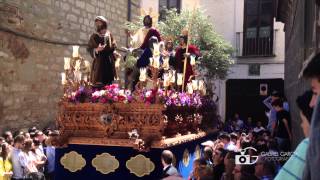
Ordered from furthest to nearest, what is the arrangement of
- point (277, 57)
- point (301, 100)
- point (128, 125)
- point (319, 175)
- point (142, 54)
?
1. point (277, 57)
2. point (142, 54)
3. point (128, 125)
4. point (301, 100)
5. point (319, 175)

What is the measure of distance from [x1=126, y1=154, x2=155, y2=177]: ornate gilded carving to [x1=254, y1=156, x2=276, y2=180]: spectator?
8.96 feet

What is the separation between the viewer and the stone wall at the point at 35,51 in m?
11.4

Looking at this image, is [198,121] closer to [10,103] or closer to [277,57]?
[10,103]

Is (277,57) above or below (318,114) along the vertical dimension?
above

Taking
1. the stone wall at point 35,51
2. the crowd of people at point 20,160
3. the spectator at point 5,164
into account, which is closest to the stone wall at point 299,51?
the crowd of people at point 20,160

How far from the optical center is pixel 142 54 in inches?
334

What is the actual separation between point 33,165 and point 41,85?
5640 millimetres

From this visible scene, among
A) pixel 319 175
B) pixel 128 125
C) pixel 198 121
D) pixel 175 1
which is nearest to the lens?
pixel 319 175

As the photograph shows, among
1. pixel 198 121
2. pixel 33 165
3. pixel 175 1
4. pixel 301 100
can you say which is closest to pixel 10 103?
pixel 33 165

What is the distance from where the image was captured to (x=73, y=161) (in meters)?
7.35

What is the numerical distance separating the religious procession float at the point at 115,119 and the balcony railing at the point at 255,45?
12.8 metres

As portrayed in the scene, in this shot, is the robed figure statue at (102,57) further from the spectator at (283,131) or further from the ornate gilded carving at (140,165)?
the spectator at (283,131)

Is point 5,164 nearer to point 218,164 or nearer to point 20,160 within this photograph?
point 20,160

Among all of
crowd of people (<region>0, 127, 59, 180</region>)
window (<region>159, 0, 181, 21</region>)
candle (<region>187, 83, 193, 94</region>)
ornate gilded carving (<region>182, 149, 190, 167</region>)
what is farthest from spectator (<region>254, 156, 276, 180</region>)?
window (<region>159, 0, 181, 21</region>)
